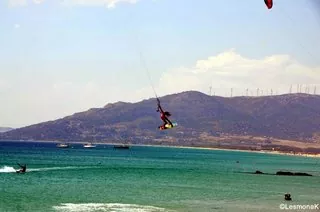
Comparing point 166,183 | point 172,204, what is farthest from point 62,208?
point 166,183

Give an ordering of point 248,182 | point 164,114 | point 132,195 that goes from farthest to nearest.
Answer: point 248,182 < point 132,195 < point 164,114

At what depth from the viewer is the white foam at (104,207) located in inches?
2177

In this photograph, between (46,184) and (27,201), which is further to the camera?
(46,184)

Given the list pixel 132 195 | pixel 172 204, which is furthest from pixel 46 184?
pixel 172 204

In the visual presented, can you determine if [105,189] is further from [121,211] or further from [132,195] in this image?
[121,211]

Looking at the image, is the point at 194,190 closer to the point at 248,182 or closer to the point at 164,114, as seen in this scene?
the point at 248,182

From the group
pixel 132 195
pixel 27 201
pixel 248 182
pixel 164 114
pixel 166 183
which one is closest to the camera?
pixel 164 114

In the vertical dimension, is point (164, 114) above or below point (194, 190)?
above

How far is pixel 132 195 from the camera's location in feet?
230

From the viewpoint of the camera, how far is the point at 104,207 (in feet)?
188

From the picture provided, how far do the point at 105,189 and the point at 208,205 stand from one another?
A: 18583 millimetres

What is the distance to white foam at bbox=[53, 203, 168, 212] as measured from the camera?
181ft

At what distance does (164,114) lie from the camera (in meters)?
39.9

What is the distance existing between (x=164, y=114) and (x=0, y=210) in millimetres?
21746
